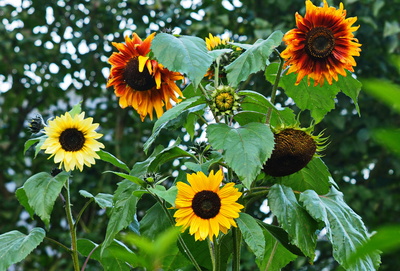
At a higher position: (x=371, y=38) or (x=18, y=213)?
(x=371, y=38)

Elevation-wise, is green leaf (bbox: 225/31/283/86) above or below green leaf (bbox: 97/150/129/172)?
above

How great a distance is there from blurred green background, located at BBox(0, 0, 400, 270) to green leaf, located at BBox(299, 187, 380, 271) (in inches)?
66.5

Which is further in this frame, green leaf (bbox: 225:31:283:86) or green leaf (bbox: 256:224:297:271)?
green leaf (bbox: 256:224:297:271)

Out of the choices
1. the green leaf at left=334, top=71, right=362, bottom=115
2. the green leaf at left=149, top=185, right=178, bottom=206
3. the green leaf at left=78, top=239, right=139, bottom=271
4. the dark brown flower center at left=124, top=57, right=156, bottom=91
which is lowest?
the green leaf at left=78, top=239, right=139, bottom=271

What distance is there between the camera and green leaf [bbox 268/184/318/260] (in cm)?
86

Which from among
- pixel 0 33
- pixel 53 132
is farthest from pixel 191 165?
pixel 0 33

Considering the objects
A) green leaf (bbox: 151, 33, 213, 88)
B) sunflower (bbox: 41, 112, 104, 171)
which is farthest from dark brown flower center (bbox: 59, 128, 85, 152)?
green leaf (bbox: 151, 33, 213, 88)

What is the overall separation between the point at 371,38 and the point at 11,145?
1775mm

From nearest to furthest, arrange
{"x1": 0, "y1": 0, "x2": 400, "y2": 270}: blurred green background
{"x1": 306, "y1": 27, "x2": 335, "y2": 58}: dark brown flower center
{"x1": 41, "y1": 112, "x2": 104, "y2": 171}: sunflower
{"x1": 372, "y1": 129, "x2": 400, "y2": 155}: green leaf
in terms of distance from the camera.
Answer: {"x1": 372, "y1": 129, "x2": 400, "y2": 155}: green leaf, {"x1": 306, "y1": 27, "x2": 335, "y2": 58}: dark brown flower center, {"x1": 41, "y1": 112, "x2": 104, "y2": 171}: sunflower, {"x1": 0, "y1": 0, "x2": 400, "y2": 270}: blurred green background

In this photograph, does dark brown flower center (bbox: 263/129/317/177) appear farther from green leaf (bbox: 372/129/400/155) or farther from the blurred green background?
the blurred green background

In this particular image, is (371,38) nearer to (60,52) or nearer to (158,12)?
(158,12)

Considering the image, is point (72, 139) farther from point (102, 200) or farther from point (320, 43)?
point (320, 43)

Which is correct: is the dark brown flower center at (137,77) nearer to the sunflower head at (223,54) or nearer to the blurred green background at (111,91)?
the sunflower head at (223,54)

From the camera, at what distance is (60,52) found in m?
3.04
